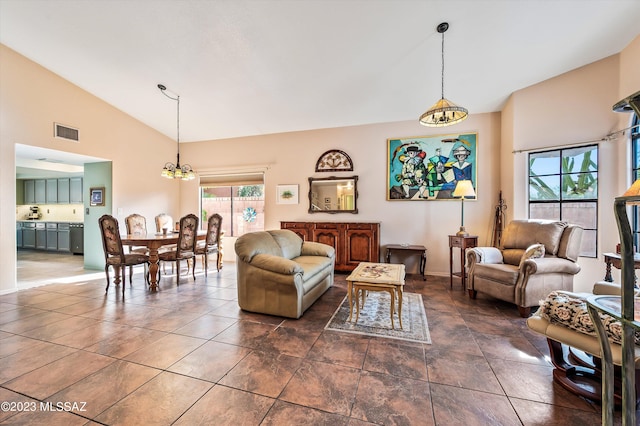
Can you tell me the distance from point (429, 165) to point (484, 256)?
6.41ft

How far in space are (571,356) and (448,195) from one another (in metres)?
3.13

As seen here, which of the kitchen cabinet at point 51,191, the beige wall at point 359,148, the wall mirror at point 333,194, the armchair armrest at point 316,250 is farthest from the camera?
the kitchen cabinet at point 51,191

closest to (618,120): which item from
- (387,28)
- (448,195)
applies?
(448,195)

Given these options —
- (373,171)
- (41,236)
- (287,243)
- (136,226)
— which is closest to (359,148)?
(373,171)

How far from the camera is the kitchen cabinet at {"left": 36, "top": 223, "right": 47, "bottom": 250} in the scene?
284 inches

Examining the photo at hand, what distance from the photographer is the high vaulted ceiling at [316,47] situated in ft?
9.07

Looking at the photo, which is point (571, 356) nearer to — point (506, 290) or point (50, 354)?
point (506, 290)

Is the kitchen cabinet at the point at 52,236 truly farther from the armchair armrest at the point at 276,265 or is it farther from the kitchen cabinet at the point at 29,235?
the armchair armrest at the point at 276,265

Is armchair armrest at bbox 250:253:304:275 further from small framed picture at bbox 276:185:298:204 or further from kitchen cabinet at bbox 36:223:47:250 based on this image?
kitchen cabinet at bbox 36:223:47:250

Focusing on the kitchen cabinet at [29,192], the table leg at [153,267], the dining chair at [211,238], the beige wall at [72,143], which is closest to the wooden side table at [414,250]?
the dining chair at [211,238]

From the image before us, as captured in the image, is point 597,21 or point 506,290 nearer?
point 597,21

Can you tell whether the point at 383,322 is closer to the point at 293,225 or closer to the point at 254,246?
the point at 254,246

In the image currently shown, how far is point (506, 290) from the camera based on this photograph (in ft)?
10.2

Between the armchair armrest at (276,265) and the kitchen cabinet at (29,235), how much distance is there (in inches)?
340
